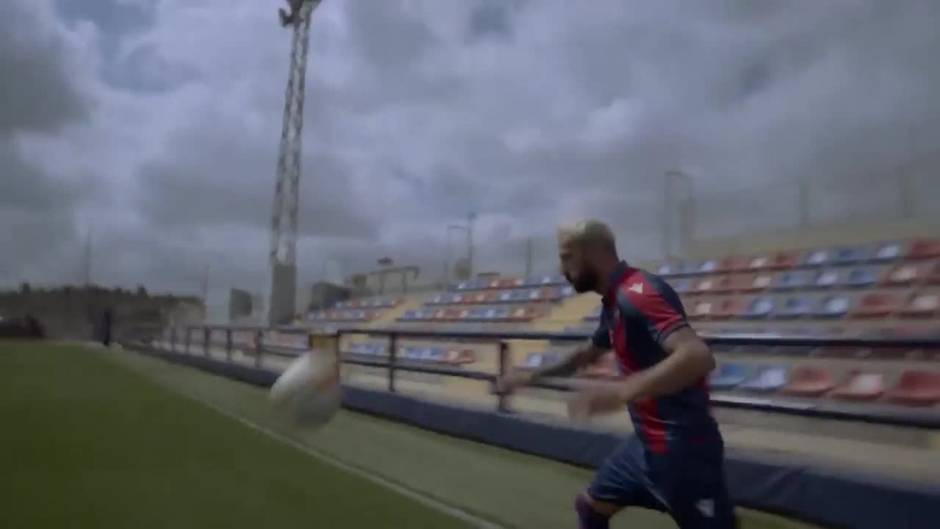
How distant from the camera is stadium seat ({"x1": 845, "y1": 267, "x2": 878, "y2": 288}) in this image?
14626mm

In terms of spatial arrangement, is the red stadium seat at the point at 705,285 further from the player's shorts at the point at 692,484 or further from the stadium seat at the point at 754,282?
the player's shorts at the point at 692,484

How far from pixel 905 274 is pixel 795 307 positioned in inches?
70.0

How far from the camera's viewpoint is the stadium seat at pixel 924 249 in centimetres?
1436

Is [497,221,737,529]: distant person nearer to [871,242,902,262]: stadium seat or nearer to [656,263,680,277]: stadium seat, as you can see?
[871,242,902,262]: stadium seat

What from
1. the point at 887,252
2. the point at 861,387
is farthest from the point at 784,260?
the point at 861,387

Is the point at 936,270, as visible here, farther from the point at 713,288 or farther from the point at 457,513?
the point at 457,513

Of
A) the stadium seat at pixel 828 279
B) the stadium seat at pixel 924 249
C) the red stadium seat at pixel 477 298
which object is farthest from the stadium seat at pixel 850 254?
the red stadium seat at pixel 477 298

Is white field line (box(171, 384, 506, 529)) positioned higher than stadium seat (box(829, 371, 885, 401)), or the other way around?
stadium seat (box(829, 371, 885, 401))

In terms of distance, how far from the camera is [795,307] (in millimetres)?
15008

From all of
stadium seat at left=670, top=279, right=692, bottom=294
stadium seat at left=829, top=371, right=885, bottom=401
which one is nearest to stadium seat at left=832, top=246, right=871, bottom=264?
stadium seat at left=670, top=279, right=692, bottom=294

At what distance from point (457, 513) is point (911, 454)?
11.5ft

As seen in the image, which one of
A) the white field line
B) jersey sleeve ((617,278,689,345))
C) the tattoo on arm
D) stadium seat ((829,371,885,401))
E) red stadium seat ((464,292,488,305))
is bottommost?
the white field line

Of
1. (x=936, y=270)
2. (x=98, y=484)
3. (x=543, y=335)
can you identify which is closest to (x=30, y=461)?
(x=98, y=484)

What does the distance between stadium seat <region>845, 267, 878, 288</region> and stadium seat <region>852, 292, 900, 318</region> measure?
642 millimetres
